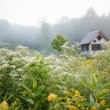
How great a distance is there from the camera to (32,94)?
5172 millimetres

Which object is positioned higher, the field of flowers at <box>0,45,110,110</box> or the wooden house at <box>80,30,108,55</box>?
the wooden house at <box>80,30,108,55</box>

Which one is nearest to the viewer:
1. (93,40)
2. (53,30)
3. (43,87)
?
(43,87)

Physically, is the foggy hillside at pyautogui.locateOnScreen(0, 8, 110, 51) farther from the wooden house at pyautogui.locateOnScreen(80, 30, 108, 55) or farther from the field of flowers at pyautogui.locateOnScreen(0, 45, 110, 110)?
the field of flowers at pyautogui.locateOnScreen(0, 45, 110, 110)

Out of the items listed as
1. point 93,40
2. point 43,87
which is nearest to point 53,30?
point 93,40

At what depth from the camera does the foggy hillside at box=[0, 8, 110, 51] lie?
5688cm

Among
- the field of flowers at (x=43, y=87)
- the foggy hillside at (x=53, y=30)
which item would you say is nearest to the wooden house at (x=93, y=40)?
the foggy hillside at (x=53, y=30)

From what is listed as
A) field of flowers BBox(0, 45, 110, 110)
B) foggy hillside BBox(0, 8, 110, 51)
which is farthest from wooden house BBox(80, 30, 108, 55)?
field of flowers BBox(0, 45, 110, 110)

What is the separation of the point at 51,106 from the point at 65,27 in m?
61.2

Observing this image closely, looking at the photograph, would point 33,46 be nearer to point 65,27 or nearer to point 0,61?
point 65,27

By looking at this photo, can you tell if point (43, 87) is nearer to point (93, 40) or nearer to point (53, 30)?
point (93, 40)

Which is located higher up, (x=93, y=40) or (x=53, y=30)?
(x=53, y=30)

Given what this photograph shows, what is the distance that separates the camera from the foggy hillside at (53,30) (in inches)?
2239

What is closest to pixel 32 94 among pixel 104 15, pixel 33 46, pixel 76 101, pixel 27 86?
pixel 27 86

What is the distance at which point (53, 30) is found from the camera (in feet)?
219
